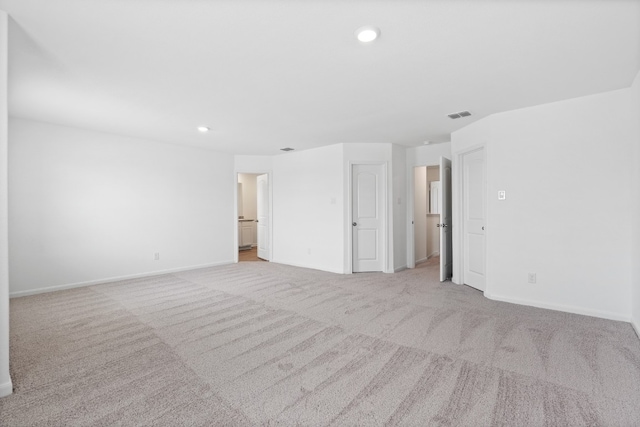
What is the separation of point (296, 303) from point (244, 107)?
250 centimetres

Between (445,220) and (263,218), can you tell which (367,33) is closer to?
(445,220)

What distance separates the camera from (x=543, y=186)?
137 inches

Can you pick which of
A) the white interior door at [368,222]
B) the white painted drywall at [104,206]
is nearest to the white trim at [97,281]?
the white painted drywall at [104,206]

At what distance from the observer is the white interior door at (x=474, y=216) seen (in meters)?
4.19

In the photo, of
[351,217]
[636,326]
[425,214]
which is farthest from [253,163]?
[636,326]

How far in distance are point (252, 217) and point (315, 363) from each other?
7500 millimetres

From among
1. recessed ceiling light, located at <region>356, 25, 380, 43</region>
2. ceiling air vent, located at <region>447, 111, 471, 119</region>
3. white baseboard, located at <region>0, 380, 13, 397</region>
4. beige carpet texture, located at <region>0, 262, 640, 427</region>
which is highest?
recessed ceiling light, located at <region>356, 25, 380, 43</region>

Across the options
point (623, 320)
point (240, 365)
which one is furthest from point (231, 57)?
point (623, 320)

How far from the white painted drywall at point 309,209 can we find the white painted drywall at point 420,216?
5.69 feet

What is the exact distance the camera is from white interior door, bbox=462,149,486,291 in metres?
4.19

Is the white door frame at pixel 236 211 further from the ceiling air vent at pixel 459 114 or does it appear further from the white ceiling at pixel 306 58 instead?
the ceiling air vent at pixel 459 114

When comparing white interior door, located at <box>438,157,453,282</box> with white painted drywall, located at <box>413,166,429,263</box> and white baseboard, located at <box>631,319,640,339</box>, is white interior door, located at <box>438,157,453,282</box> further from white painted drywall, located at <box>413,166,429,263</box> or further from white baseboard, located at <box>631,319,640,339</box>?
white baseboard, located at <box>631,319,640,339</box>

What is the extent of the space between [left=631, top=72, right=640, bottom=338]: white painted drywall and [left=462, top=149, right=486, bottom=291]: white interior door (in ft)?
4.62

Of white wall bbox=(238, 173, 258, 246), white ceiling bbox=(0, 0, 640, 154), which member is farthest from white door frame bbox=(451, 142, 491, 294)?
white wall bbox=(238, 173, 258, 246)
